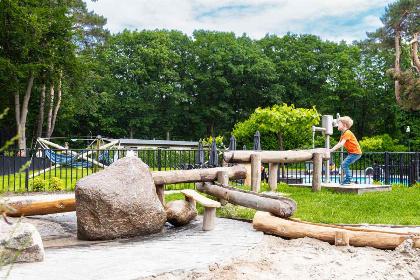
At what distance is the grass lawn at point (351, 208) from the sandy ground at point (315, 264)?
203 cm

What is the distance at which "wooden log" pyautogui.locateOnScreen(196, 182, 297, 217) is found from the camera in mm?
6113

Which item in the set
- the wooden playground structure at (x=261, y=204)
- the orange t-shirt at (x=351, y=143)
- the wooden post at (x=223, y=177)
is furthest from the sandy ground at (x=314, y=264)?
the orange t-shirt at (x=351, y=143)

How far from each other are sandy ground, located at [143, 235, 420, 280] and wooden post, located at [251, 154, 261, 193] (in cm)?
457

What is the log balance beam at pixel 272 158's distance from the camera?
1011 cm

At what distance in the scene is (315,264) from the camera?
184 inches

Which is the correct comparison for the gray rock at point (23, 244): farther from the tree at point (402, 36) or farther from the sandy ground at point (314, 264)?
the tree at point (402, 36)

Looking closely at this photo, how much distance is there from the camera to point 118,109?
49.2m

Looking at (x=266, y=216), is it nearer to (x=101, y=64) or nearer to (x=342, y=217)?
(x=342, y=217)

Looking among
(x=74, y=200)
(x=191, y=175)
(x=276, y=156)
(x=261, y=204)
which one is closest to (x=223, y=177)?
(x=191, y=175)

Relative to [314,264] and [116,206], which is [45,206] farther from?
[314,264]

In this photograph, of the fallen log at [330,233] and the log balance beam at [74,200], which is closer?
the fallen log at [330,233]

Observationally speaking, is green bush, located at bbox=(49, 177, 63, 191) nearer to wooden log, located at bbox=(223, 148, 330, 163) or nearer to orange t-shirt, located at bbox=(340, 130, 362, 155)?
wooden log, located at bbox=(223, 148, 330, 163)

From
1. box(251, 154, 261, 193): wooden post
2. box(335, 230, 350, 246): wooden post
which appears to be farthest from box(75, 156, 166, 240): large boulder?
box(251, 154, 261, 193): wooden post

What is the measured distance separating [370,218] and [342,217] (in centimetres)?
48
